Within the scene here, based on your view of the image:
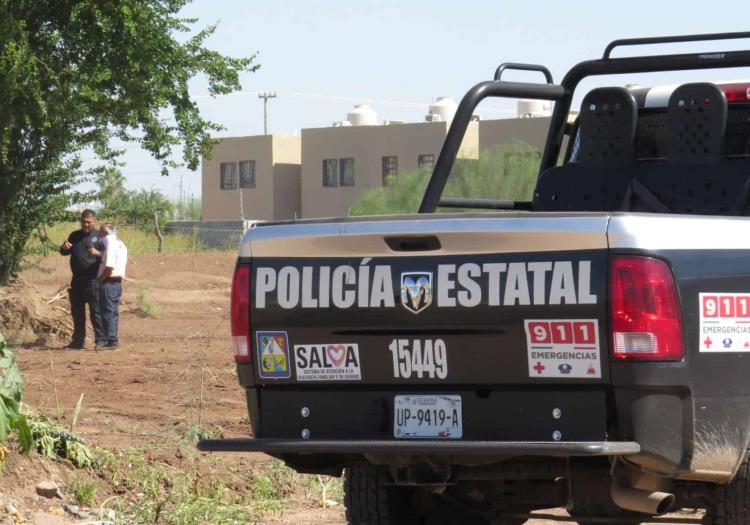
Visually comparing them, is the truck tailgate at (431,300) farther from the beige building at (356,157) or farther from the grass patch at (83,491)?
the beige building at (356,157)

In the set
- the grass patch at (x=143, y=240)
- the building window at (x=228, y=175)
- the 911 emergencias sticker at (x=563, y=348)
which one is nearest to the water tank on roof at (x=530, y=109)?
the building window at (x=228, y=175)

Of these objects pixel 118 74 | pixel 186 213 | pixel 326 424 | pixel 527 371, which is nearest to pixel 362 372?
pixel 326 424

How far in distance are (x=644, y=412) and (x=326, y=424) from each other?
4.28 feet

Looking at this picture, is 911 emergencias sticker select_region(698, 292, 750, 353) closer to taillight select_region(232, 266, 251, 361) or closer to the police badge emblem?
the police badge emblem

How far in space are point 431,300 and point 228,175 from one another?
72962 mm

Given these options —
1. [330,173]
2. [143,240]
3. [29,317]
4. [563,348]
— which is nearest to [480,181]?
[143,240]

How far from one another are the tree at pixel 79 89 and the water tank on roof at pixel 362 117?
5638cm

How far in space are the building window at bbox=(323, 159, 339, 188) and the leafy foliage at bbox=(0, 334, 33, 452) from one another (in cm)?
6265

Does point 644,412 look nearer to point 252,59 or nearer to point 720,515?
point 720,515

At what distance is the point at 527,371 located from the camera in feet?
18.3

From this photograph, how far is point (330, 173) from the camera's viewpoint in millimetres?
71375

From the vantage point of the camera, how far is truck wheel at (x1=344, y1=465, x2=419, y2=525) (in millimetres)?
6578

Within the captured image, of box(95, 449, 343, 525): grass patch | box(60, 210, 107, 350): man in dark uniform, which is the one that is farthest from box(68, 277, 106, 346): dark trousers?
box(95, 449, 343, 525): grass patch

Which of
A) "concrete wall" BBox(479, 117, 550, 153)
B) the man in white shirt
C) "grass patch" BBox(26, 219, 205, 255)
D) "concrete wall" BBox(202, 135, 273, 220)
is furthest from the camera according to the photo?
"concrete wall" BBox(202, 135, 273, 220)
